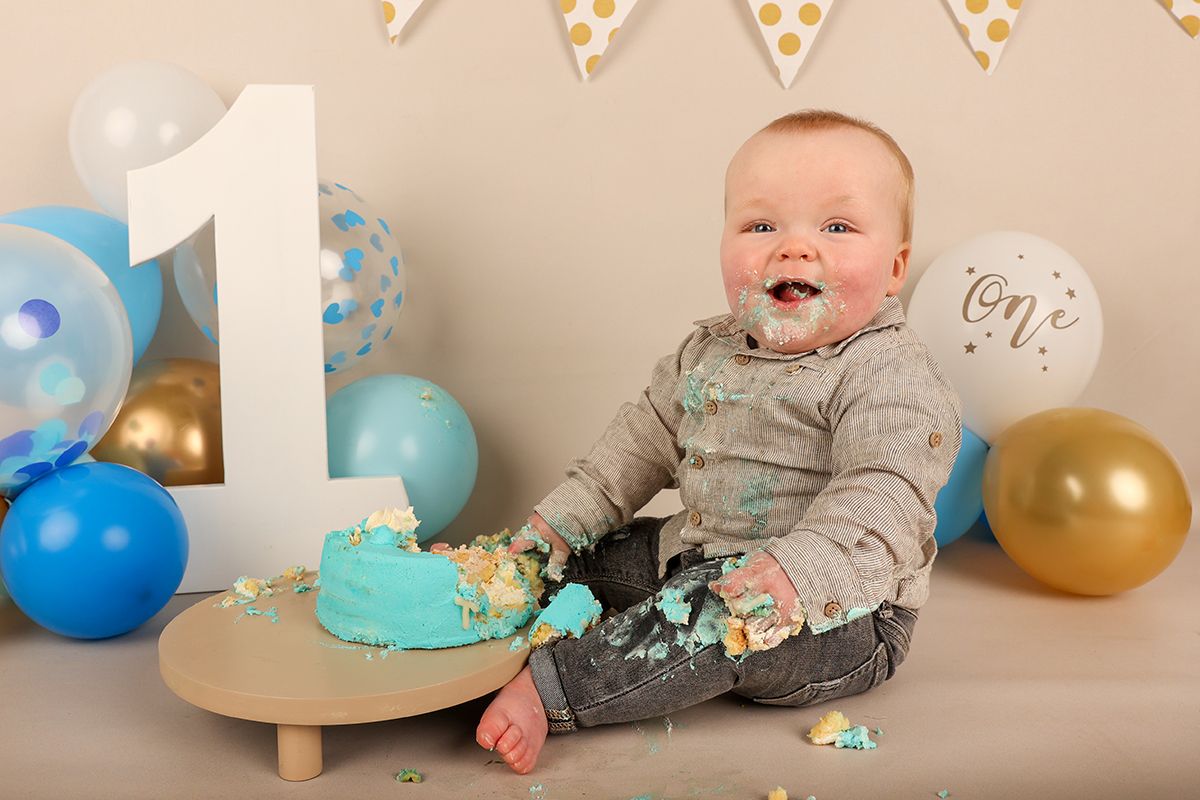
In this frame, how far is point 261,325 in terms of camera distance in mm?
1957

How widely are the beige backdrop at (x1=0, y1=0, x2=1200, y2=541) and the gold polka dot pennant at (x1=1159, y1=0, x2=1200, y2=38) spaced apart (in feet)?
0.06

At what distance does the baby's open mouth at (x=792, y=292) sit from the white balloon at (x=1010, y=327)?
72 centimetres

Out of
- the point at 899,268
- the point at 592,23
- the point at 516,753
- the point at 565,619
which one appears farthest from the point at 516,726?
the point at 592,23

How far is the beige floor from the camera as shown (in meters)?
1.26

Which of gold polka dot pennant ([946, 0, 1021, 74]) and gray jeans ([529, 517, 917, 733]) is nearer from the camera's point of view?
gray jeans ([529, 517, 917, 733])

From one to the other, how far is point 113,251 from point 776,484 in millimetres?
1268

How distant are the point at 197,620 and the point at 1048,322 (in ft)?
5.11

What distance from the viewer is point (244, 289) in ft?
6.41

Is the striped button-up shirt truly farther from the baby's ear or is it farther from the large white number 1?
the large white number 1

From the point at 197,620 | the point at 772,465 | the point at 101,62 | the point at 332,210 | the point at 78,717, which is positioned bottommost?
the point at 78,717

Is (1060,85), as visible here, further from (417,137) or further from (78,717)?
(78,717)

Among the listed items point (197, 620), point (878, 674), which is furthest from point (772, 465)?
point (197, 620)

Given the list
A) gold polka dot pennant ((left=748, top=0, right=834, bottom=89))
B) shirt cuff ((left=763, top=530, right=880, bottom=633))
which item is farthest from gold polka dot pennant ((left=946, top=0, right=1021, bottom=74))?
shirt cuff ((left=763, top=530, right=880, bottom=633))

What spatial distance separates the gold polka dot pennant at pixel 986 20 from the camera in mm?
2357
